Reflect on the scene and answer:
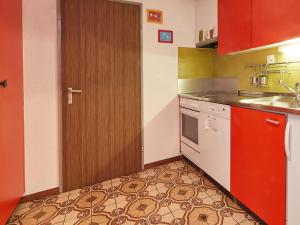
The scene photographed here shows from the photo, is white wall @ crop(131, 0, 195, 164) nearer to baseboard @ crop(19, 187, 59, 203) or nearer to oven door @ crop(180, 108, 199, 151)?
oven door @ crop(180, 108, 199, 151)

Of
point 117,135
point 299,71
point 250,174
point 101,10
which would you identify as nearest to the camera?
point 250,174

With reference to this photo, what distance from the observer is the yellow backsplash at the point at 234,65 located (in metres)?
1.89

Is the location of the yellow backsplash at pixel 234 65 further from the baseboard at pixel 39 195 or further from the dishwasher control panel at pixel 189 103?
the baseboard at pixel 39 195

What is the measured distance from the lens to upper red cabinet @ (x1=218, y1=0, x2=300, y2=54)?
1410mm

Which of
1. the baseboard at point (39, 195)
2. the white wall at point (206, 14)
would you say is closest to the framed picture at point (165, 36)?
the white wall at point (206, 14)

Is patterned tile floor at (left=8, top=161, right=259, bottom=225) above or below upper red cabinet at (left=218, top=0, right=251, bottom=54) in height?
below

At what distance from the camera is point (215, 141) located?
191 cm

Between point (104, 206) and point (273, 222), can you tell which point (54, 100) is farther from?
point (273, 222)

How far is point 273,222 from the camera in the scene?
4.40 feet

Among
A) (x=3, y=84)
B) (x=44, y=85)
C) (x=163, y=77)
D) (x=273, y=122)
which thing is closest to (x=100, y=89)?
(x=44, y=85)

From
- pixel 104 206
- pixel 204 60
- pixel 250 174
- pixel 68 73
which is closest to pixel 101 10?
pixel 68 73

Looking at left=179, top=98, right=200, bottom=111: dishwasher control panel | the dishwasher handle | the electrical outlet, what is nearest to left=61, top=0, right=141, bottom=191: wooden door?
left=179, top=98, right=200, bottom=111: dishwasher control panel

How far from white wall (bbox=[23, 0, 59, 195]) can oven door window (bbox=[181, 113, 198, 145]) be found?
1.44 meters

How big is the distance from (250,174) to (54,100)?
70.9 inches
